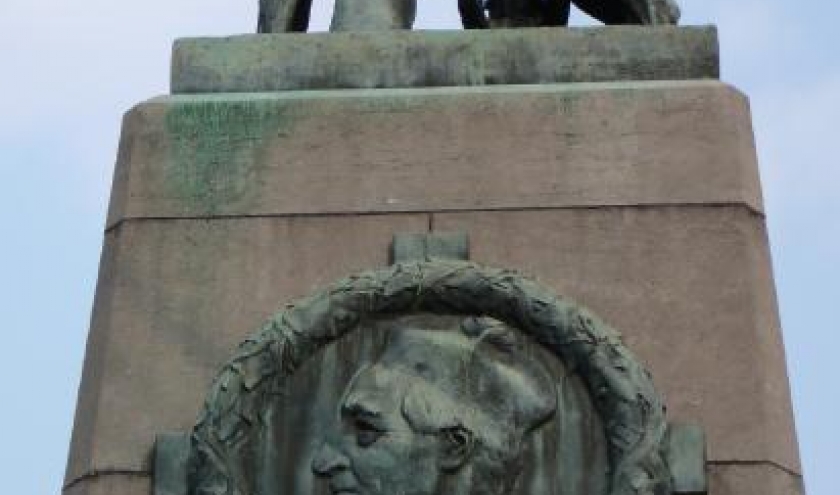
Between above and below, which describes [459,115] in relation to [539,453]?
above

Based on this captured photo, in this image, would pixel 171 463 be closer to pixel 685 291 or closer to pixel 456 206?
pixel 456 206

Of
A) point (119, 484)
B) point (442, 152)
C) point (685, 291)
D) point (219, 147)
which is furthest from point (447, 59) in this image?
point (119, 484)

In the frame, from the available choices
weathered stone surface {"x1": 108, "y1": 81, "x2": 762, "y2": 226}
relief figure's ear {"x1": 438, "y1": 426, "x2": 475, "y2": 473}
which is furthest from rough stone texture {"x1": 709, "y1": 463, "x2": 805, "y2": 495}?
weathered stone surface {"x1": 108, "y1": 81, "x2": 762, "y2": 226}

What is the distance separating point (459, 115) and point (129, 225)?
3.79 feet

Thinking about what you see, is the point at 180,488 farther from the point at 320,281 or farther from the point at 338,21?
the point at 338,21

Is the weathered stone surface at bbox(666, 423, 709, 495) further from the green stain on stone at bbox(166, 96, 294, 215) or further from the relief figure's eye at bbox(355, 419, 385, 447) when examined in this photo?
the green stain on stone at bbox(166, 96, 294, 215)

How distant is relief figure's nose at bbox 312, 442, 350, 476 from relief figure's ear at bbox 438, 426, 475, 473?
0.28m

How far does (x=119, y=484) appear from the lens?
5.78 metres

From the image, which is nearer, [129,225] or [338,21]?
[129,225]

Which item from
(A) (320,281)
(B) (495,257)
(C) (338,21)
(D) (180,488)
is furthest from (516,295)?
(C) (338,21)

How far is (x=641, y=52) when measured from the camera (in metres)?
6.54

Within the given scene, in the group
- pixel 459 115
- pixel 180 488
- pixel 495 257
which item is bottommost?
pixel 180 488

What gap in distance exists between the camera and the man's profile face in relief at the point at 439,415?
18.2ft

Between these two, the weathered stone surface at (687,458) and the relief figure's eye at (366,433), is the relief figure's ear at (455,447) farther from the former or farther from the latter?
the weathered stone surface at (687,458)
